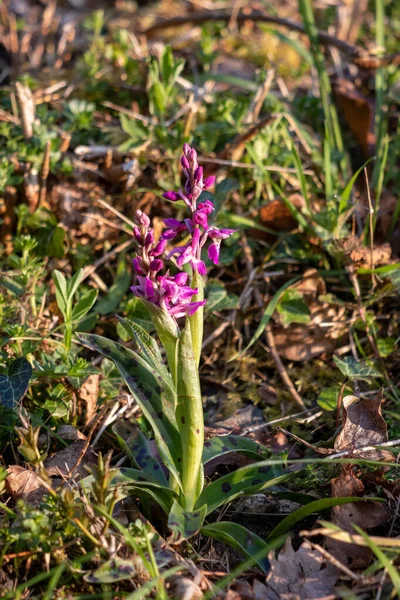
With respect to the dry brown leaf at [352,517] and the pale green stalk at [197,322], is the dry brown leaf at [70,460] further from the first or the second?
the dry brown leaf at [352,517]

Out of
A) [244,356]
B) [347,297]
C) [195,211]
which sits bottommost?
[244,356]

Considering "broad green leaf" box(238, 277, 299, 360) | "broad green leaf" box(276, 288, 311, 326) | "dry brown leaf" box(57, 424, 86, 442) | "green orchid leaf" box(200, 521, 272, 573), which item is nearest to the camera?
"green orchid leaf" box(200, 521, 272, 573)

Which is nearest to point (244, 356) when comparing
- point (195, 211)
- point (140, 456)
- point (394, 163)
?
point (140, 456)

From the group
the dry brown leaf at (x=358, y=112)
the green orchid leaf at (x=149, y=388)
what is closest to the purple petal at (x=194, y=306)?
the green orchid leaf at (x=149, y=388)

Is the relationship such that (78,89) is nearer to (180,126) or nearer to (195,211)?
(180,126)

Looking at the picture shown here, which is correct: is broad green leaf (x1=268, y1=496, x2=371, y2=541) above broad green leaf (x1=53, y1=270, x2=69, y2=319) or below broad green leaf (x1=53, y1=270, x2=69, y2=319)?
below

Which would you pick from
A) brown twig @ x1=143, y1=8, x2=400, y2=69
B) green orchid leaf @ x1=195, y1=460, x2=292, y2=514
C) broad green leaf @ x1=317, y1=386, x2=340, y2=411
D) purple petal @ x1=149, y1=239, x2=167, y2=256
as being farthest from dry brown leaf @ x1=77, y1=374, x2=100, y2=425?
brown twig @ x1=143, y1=8, x2=400, y2=69

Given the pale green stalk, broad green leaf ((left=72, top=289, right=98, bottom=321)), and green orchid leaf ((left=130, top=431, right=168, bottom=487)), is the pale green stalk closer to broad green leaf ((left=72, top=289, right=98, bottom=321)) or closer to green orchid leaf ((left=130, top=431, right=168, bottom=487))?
green orchid leaf ((left=130, top=431, right=168, bottom=487))
